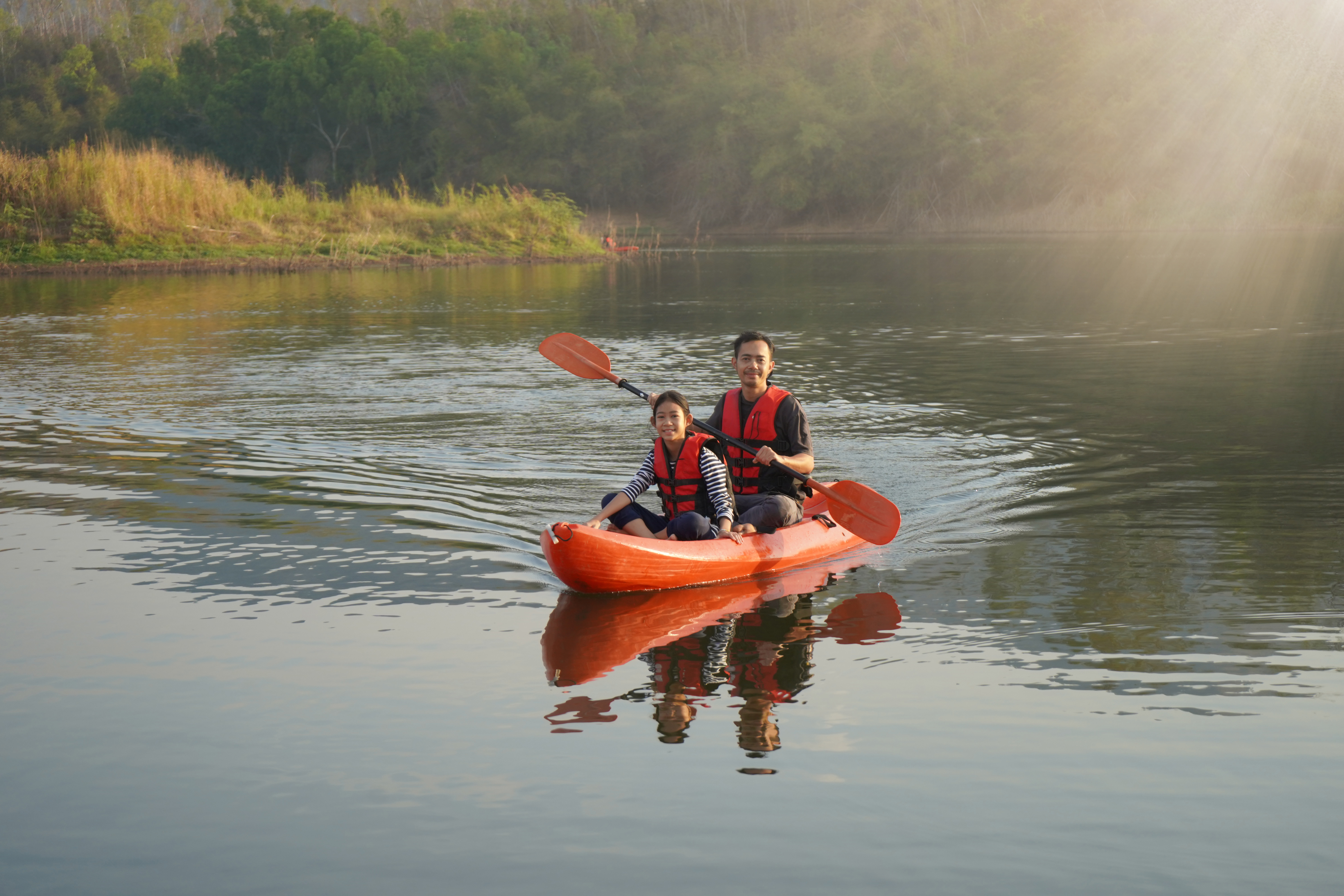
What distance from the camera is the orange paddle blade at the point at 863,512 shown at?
7074 mm

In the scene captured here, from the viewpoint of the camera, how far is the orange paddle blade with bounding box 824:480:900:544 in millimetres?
7074

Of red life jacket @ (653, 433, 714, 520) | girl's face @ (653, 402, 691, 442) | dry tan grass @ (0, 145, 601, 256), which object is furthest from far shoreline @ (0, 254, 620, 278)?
girl's face @ (653, 402, 691, 442)

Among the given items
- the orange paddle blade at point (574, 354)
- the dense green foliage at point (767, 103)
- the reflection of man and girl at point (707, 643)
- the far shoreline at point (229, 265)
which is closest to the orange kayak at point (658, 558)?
the reflection of man and girl at point (707, 643)

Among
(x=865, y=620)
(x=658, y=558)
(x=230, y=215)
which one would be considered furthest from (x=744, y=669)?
(x=230, y=215)

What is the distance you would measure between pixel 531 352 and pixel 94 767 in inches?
485

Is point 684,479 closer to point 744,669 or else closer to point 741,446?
point 741,446

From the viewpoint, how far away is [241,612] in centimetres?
612

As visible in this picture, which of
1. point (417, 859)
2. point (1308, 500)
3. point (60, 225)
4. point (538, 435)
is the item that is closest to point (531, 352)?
point (538, 435)

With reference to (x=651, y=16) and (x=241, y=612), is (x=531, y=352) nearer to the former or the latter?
(x=241, y=612)

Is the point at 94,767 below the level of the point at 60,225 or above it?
below

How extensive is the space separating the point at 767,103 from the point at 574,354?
5117 cm

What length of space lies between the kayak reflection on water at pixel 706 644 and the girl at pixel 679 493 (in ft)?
1.02

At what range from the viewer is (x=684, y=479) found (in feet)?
22.6

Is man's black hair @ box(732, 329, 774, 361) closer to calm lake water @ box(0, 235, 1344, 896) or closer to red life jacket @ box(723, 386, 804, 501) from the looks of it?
red life jacket @ box(723, 386, 804, 501)
